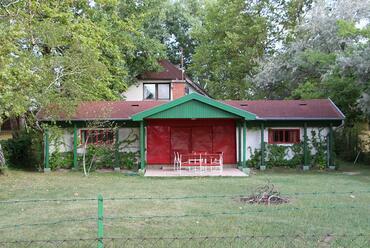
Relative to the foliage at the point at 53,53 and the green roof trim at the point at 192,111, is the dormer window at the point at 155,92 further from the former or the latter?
the green roof trim at the point at 192,111

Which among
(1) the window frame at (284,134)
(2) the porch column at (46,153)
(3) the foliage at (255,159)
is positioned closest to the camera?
(2) the porch column at (46,153)

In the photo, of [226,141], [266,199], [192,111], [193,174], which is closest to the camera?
[266,199]

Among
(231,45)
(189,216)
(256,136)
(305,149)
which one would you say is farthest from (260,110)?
(189,216)

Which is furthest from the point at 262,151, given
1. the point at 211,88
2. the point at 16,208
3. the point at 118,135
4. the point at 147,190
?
the point at 211,88

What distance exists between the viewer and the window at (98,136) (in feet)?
71.1

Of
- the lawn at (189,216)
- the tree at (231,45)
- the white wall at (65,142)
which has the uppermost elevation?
the tree at (231,45)

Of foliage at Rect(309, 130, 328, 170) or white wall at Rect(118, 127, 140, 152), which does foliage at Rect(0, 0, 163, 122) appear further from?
foliage at Rect(309, 130, 328, 170)

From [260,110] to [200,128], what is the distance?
3.14 meters

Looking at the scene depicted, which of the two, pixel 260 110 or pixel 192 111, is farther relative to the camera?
pixel 260 110

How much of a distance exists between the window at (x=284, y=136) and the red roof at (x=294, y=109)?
88cm

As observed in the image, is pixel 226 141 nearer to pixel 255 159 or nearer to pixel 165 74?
pixel 255 159

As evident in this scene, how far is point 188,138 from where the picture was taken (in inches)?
905

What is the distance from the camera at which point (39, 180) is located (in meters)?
17.0

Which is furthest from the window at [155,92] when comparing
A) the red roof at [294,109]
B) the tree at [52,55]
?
the red roof at [294,109]
